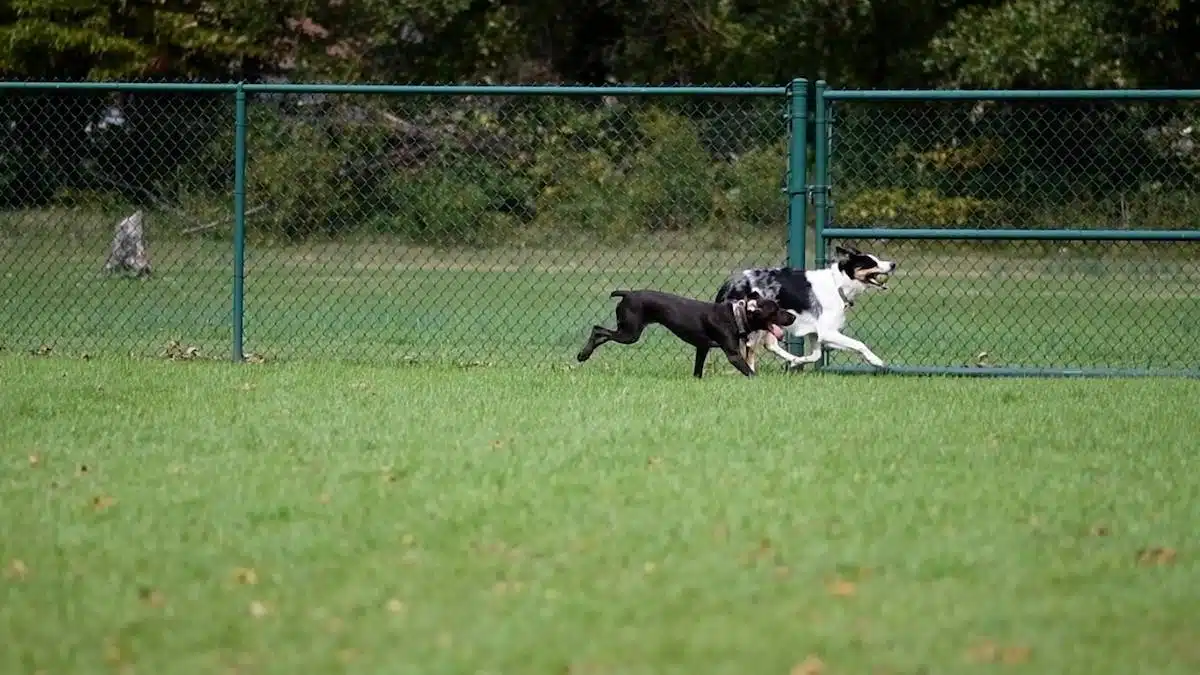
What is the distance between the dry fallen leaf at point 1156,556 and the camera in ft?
18.6

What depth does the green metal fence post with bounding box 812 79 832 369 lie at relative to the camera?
11070 mm

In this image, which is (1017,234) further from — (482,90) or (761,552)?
(761,552)

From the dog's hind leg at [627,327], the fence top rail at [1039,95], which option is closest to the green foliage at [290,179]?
the dog's hind leg at [627,327]

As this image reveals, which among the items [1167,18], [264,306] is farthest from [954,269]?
[1167,18]

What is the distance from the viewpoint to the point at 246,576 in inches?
215

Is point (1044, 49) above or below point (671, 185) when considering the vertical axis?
above

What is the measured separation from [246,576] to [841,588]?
5.52ft

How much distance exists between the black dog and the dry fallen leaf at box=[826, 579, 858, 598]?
545 centimetres

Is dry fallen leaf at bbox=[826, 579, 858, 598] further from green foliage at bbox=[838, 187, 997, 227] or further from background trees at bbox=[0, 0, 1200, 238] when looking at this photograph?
green foliage at bbox=[838, 187, 997, 227]

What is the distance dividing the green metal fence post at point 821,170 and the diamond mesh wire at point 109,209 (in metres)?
4.51

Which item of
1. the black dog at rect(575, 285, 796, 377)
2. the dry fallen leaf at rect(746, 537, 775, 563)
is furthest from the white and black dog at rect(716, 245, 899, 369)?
the dry fallen leaf at rect(746, 537, 775, 563)

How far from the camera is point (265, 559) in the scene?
568cm

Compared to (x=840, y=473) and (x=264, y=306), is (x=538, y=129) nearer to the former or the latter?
(x=264, y=306)

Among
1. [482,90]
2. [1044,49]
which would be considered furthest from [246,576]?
[1044,49]
